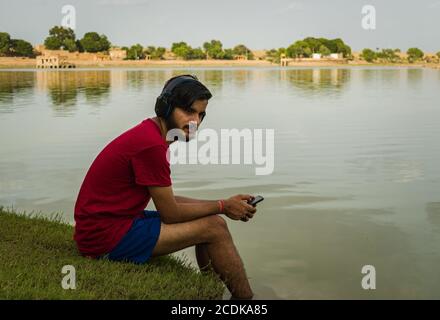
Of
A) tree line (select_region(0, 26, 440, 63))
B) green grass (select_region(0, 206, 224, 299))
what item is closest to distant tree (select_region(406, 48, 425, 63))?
tree line (select_region(0, 26, 440, 63))

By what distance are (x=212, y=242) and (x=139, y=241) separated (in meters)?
0.50

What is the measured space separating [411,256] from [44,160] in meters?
6.96

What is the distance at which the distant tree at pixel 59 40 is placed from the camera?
520 ft

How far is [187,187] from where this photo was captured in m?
8.21

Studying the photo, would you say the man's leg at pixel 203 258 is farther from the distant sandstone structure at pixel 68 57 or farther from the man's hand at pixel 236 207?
the distant sandstone structure at pixel 68 57

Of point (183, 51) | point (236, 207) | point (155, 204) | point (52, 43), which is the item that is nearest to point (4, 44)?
point (52, 43)

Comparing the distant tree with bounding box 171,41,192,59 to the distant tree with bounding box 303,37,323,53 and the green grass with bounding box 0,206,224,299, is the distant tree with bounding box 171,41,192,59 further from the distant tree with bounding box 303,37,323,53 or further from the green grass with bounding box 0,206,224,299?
the green grass with bounding box 0,206,224,299

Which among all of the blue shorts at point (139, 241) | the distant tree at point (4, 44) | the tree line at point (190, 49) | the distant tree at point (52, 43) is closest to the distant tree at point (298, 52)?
the tree line at point (190, 49)

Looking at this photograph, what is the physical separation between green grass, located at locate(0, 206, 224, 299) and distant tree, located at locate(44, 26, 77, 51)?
161 meters

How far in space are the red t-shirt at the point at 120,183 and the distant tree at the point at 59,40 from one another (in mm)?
161920

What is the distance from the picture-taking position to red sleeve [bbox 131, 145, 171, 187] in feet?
12.4

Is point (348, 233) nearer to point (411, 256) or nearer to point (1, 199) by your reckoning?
point (411, 256)
